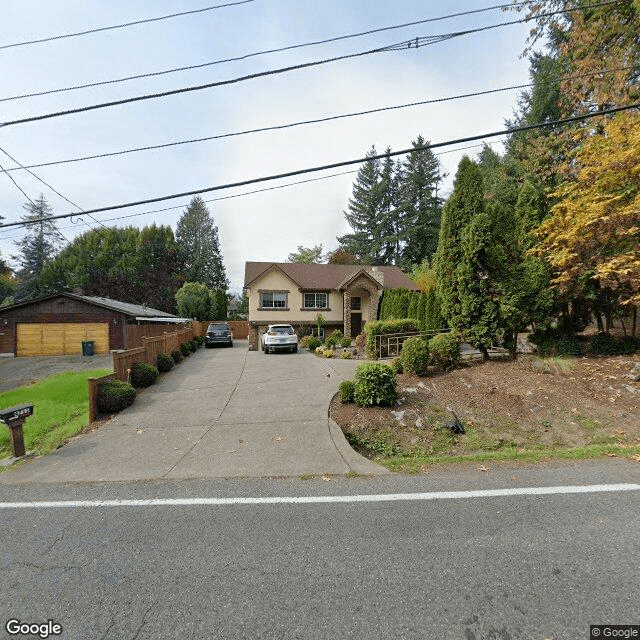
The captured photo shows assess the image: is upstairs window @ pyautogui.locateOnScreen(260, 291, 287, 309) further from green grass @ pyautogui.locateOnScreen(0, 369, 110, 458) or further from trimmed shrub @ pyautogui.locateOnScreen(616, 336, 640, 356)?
trimmed shrub @ pyautogui.locateOnScreen(616, 336, 640, 356)

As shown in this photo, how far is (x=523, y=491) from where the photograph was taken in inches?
154

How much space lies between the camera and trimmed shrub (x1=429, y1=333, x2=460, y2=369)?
9.74m

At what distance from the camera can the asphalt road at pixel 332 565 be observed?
221 cm

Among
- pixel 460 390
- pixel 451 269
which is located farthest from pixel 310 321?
pixel 460 390

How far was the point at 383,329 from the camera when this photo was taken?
1500 centimetres

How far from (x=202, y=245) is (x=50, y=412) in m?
49.0

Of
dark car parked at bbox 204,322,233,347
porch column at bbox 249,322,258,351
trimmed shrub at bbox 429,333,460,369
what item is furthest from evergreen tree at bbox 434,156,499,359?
dark car parked at bbox 204,322,233,347

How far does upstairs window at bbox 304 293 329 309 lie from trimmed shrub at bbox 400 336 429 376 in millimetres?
15403

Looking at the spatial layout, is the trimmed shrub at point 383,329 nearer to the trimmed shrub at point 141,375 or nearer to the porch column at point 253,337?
the trimmed shrub at point 141,375

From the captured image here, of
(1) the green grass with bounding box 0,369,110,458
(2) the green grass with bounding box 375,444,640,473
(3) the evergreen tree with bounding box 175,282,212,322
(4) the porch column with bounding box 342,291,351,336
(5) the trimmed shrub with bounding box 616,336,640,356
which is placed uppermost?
(3) the evergreen tree with bounding box 175,282,212,322

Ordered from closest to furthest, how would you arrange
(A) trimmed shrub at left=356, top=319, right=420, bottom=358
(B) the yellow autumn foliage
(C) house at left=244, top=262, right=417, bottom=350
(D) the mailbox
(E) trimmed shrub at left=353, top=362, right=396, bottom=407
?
(D) the mailbox → (E) trimmed shrub at left=353, top=362, right=396, bottom=407 → (B) the yellow autumn foliage → (A) trimmed shrub at left=356, top=319, right=420, bottom=358 → (C) house at left=244, top=262, right=417, bottom=350

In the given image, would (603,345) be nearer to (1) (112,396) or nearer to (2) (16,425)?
(1) (112,396)

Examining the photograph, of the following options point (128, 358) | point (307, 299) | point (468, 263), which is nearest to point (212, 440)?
point (128, 358)

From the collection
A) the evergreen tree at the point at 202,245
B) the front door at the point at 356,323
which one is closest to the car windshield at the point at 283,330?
the front door at the point at 356,323
